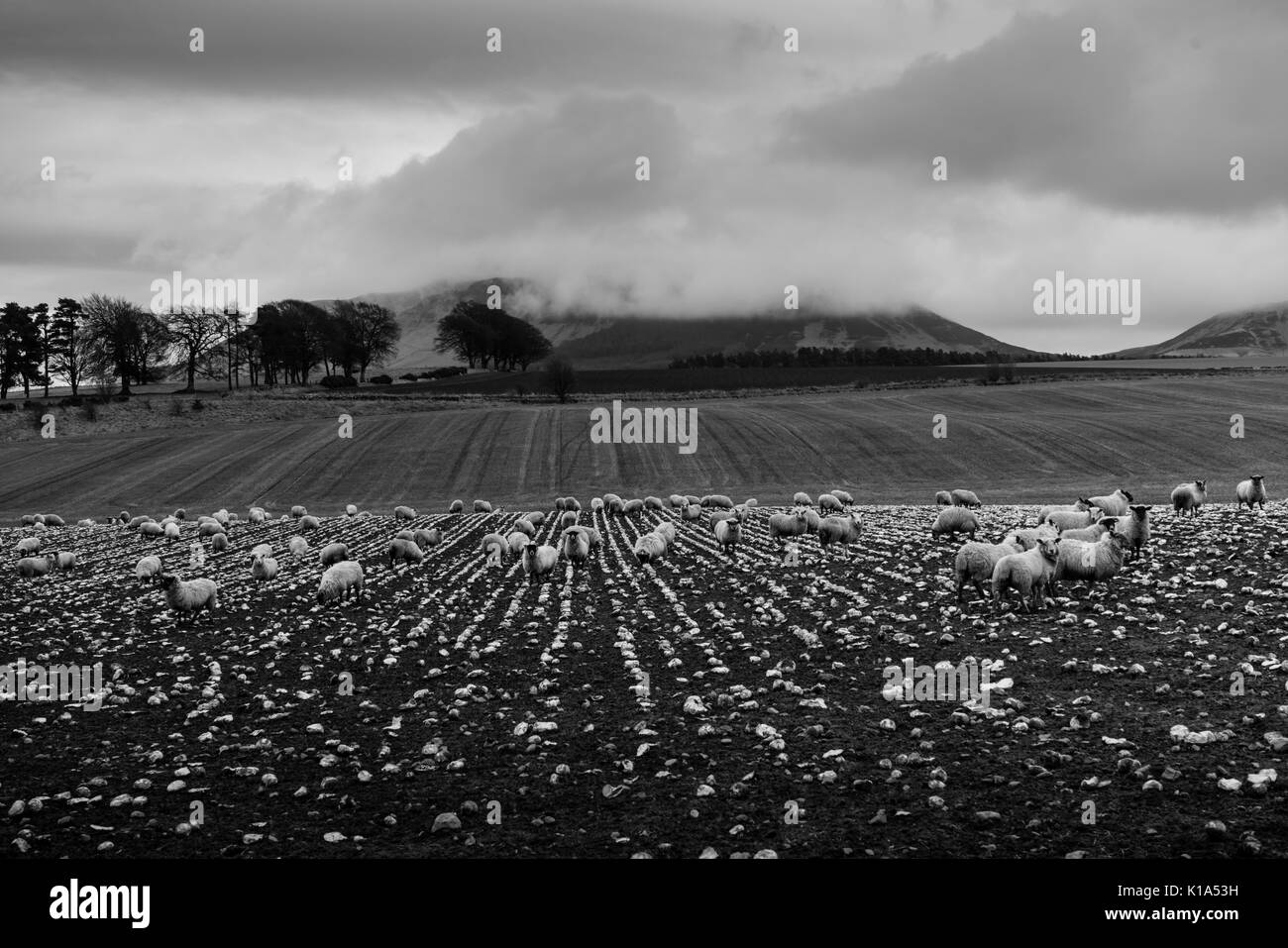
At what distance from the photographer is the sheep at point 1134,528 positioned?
73.1 feet

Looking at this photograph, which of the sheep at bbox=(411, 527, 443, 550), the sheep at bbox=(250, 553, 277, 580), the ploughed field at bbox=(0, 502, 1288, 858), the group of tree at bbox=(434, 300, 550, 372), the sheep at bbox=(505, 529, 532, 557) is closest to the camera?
the ploughed field at bbox=(0, 502, 1288, 858)

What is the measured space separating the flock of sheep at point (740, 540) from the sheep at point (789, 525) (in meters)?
0.04

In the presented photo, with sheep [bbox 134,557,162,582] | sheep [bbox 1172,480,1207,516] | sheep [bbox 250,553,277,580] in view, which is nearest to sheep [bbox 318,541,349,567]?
sheep [bbox 250,553,277,580]

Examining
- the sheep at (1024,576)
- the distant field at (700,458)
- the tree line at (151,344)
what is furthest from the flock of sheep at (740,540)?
the tree line at (151,344)

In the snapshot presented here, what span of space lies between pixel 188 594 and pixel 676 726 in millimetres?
14878

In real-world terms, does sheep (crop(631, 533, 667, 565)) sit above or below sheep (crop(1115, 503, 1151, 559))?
below

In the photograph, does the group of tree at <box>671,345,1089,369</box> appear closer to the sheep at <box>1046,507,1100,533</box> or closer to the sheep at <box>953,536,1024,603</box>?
the sheep at <box>1046,507,1100,533</box>

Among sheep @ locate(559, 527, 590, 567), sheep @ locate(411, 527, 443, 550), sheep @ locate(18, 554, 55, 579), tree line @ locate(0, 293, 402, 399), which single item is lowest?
sheep @ locate(18, 554, 55, 579)

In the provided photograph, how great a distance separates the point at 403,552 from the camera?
31438 millimetres

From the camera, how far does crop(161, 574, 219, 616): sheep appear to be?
73.3 ft

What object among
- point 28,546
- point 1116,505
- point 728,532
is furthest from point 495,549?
point 28,546

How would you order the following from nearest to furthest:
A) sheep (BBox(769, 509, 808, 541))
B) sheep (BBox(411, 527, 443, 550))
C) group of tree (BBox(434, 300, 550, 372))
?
sheep (BBox(769, 509, 808, 541))
sheep (BBox(411, 527, 443, 550))
group of tree (BBox(434, 300, 550, 372))

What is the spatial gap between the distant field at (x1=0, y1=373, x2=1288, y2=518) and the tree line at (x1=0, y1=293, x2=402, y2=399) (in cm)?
3197

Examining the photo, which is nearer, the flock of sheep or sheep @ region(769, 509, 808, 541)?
the flock of sheep
